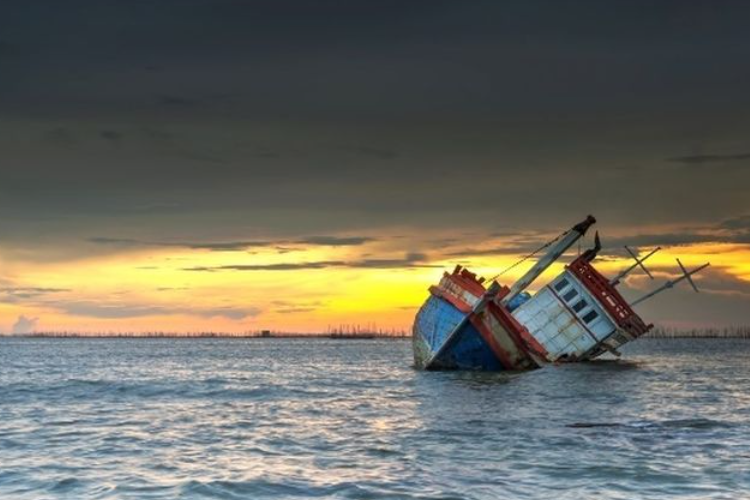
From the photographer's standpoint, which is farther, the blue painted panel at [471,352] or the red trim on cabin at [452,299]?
the blue painted panel at [471,352]

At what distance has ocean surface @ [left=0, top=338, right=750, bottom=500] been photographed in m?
14.8

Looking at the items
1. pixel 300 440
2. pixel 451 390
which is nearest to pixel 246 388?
pixel 451 390

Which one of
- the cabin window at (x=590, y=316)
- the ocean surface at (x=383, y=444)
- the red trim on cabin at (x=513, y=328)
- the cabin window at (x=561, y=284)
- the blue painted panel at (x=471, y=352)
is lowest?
the ocean surface at (x=383, y=444)

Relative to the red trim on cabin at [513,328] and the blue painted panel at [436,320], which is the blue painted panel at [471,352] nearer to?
the blue painted panel at [436,320]

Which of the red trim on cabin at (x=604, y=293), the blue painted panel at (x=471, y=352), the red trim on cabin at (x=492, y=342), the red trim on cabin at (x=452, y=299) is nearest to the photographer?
the red trim on cabin at (x=452, y=299)

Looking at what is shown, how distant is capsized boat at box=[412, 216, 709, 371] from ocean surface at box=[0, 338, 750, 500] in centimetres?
393

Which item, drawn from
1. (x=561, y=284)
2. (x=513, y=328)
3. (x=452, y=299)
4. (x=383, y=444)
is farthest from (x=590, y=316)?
(x=383, y=444)

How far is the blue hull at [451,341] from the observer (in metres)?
40.2

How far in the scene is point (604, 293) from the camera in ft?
159

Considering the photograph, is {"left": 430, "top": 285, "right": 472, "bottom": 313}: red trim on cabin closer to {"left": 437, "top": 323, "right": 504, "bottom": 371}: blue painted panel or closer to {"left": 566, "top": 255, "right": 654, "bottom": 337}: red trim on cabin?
{"left": 437, "top": 323, "right": 504, "bottom": 371}: blue painted panel

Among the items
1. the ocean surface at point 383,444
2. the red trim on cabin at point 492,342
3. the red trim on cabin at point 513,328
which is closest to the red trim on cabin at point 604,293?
the red trim on cabin at point 513,328

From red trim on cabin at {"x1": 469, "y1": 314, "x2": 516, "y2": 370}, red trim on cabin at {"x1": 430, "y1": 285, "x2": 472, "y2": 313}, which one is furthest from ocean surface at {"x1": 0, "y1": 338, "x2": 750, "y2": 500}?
red trim on cabin at {"x1": 430, "y1": 285, "x2": 472, "y2": 313}

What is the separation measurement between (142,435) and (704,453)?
13.3 meters

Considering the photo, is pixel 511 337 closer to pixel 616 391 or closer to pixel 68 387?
pixel 616 391
